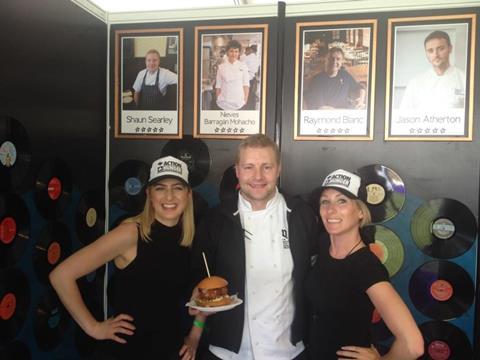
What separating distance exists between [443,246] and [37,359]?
91.6 inches

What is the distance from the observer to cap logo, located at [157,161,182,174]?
1.98 metres

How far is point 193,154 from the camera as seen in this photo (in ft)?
8.34

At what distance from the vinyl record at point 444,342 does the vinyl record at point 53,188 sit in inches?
87.0

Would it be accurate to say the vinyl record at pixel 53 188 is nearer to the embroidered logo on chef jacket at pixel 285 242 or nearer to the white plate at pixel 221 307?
the white plate at pixel 221 307

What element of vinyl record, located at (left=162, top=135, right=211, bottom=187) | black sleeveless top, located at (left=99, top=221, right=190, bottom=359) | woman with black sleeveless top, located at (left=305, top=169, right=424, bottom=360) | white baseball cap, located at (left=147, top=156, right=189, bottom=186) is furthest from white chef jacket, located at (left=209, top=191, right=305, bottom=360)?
vinyl record, located at (left=162, top=135, right=211, bottom=187)

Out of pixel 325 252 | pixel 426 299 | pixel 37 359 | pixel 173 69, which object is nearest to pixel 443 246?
pixel 426 299

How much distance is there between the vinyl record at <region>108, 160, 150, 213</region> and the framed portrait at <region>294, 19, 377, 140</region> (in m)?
1.10

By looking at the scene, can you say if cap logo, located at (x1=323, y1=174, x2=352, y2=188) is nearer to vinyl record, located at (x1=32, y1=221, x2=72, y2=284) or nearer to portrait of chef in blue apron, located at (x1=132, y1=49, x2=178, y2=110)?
portrait of chef in blue apron, located at (x1=132, y1=49, x2=178, y2=110)

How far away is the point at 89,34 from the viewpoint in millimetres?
2373

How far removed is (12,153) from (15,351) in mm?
936

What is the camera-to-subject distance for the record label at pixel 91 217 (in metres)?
2.43

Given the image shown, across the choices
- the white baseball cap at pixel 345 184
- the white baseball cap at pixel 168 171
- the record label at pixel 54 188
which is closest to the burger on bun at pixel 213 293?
the white baseball cap at pixel 168 171

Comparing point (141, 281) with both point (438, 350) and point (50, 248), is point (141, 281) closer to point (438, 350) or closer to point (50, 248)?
point (50, 248)

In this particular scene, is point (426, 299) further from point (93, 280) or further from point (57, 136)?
point (57, 136)
